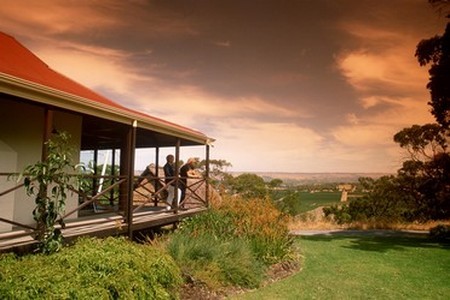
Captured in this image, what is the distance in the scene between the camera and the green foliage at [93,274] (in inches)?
161

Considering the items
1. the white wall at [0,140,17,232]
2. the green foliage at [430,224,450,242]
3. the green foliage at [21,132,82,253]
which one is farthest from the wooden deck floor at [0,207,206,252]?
the green foliage at [430,224,450,242]

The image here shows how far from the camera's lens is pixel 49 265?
4.87 metres

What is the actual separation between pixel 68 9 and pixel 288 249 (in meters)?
11.2

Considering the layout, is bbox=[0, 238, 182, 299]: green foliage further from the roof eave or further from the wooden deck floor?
the roof eave

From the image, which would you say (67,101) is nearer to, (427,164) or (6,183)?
(6,183)

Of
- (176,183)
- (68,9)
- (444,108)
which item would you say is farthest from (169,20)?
(444,108)

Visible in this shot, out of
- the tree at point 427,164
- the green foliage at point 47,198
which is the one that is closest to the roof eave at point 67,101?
the green foliage at point 47,198

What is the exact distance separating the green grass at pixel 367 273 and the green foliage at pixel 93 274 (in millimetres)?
1814

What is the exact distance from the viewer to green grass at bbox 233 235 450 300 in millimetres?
6816

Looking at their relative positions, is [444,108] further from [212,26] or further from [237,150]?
[237,150]

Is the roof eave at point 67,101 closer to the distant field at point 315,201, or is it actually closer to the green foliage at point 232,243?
the green foliage at point 232,243

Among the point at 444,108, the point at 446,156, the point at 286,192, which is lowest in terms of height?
the point at 286,192

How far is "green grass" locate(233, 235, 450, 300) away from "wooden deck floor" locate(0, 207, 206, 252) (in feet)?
10.7

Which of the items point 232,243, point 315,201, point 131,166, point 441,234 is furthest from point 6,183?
point 315,201
